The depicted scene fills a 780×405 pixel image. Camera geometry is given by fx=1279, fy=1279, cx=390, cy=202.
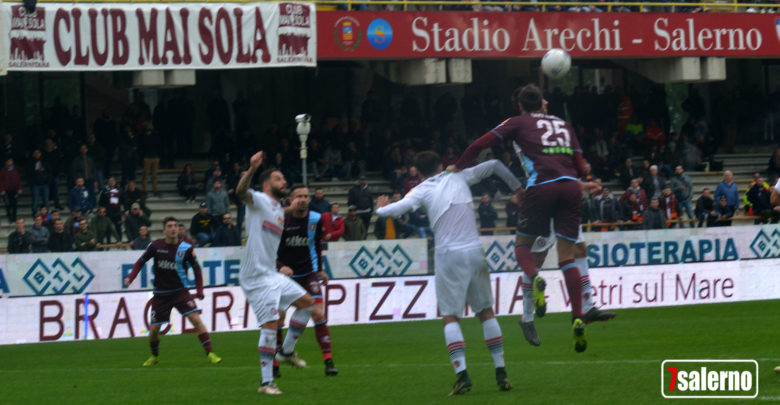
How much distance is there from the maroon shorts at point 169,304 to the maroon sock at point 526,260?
635cm

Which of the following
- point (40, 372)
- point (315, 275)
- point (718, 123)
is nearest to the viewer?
point (315, 275)

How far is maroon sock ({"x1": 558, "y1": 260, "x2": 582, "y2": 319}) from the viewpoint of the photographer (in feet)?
36.8

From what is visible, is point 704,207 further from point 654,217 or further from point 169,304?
point 169,304

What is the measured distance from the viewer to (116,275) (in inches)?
902

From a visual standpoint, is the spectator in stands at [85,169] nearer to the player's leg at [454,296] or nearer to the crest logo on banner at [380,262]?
the crest logo on banner at [380,262]

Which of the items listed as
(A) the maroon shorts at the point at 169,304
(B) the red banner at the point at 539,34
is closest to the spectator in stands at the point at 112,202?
(B) the red banner at the point at 539,34

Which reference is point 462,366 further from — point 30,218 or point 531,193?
point 30,218

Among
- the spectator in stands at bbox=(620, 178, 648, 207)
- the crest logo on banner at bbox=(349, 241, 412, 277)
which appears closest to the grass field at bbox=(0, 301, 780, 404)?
the crest logo on banner at bbox=(349, 241, 412, 277)

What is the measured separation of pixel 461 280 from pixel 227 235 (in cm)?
1486

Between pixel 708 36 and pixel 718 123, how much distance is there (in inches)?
160

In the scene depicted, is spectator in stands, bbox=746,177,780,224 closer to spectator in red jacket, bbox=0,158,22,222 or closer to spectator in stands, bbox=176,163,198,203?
spectator in stands, bbox=176,163,198,203

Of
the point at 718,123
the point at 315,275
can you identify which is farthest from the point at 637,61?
the point at 315,275

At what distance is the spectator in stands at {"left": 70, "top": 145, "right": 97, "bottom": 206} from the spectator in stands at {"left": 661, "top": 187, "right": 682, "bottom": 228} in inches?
500

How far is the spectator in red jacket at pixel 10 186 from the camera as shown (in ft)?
83.8
